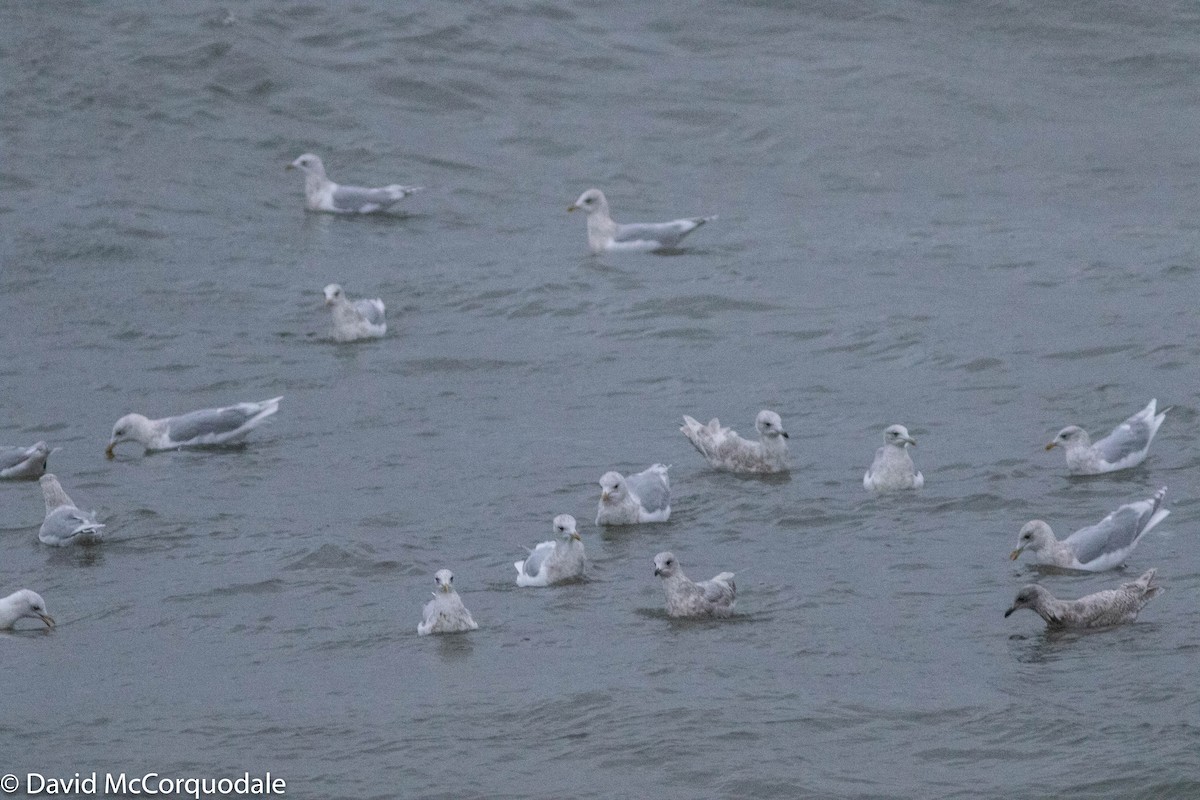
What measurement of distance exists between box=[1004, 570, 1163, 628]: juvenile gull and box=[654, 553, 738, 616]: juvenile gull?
1.58 m

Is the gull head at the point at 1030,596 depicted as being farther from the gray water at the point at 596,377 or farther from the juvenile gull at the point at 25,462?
the juvenile gull at the point at 25,462

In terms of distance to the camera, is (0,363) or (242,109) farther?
(242,109)

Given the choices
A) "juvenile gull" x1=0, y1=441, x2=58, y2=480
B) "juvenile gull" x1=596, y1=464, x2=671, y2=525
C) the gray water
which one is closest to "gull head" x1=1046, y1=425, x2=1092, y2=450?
the gray water

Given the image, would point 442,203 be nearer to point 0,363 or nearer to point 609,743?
point 0,363

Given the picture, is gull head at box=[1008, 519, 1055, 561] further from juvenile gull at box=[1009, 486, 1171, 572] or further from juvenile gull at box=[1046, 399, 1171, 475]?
juvenile gull at box=[1046, 399, 1171, 475]

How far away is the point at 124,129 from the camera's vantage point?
28.4 metres

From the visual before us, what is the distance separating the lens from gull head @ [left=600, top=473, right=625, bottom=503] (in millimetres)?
13039

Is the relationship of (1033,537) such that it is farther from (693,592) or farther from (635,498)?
(635,498)

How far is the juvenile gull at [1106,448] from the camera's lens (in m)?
14.0

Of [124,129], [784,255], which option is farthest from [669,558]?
[124,129]

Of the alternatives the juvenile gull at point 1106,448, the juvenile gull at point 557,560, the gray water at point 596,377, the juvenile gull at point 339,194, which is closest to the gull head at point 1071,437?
the juvenile gull at point 1106,448

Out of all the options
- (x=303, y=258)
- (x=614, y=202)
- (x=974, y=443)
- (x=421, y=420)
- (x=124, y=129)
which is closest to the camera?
(x=974, y=443)

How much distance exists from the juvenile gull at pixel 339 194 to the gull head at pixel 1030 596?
637 inches

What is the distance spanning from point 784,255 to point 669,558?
11.7 meters
